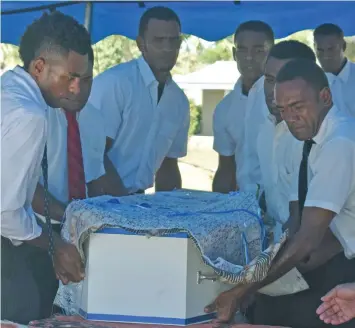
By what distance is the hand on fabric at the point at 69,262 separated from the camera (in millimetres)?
2154

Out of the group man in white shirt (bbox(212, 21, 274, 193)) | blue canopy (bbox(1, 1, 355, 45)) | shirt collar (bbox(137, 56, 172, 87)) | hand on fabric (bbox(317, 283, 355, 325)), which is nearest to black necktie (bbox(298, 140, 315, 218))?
hand on fabric (bbox(317, 283, 355, 325))

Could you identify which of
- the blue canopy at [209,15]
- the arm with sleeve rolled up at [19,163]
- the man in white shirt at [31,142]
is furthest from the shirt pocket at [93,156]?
the blue canopy at [209,15]

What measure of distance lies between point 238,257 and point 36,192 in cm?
65

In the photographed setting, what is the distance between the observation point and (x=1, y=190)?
1.97 m

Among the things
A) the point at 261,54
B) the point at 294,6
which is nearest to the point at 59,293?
the point at 261,54

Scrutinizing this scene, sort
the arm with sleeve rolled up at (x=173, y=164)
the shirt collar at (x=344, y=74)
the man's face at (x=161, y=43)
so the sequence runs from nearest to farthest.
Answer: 1. the man's face at (x=161, y=43)
2. the arm with sleeve rolled up at (x=173, y=164)
3. the shirt collar at (x=344, y=74)

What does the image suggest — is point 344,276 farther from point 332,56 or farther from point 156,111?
point 332,56

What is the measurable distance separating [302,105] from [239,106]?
1.88 meters

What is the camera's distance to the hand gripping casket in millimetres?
2068

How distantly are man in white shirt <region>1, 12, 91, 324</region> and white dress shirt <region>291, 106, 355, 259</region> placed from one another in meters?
0.71

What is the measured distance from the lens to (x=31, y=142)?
195cm

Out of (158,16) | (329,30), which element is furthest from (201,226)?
(329,30)

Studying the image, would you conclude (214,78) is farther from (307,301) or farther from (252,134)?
(307,301)

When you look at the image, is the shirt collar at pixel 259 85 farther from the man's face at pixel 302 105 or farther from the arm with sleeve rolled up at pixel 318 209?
the arm with sleeve rolled up at pixel 318 209
